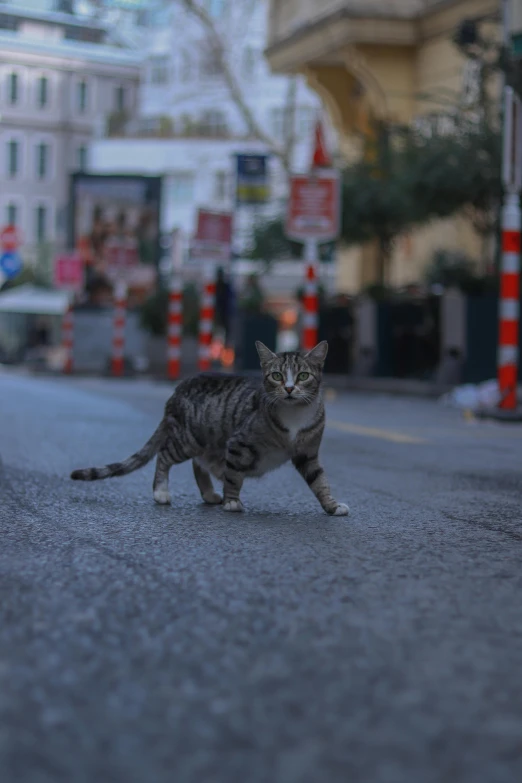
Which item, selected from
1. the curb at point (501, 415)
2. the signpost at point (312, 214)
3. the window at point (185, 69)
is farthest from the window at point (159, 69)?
the curb at point (501, 415)

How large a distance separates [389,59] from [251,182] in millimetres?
4268

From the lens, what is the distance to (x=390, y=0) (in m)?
30.6

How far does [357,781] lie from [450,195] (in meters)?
22.7

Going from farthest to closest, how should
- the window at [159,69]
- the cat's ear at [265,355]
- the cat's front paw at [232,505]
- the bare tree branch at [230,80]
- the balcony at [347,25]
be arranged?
the window at [159,69] → the bare tree branch at [230,80] → the balcony at [347,25] → the cat's ear at [265,355] → the cat's front paw at [232,505]

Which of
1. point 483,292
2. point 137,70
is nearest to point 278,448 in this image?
point 483,292

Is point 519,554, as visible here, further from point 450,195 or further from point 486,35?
point 486,35

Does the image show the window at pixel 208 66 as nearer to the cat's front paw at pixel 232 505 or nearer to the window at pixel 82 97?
the window at pixel 82 97

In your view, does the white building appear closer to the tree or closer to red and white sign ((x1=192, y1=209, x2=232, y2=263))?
the tree

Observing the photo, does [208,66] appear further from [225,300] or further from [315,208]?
[315,208]

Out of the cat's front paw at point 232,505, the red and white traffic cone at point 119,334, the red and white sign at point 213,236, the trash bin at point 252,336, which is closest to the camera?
the cat's front paw at point 232,505

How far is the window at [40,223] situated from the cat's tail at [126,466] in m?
79.0

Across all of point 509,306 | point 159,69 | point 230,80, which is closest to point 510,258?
point 509,306

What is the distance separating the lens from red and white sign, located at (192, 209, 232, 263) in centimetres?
2744

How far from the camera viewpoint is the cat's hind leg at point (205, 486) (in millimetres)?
6891
